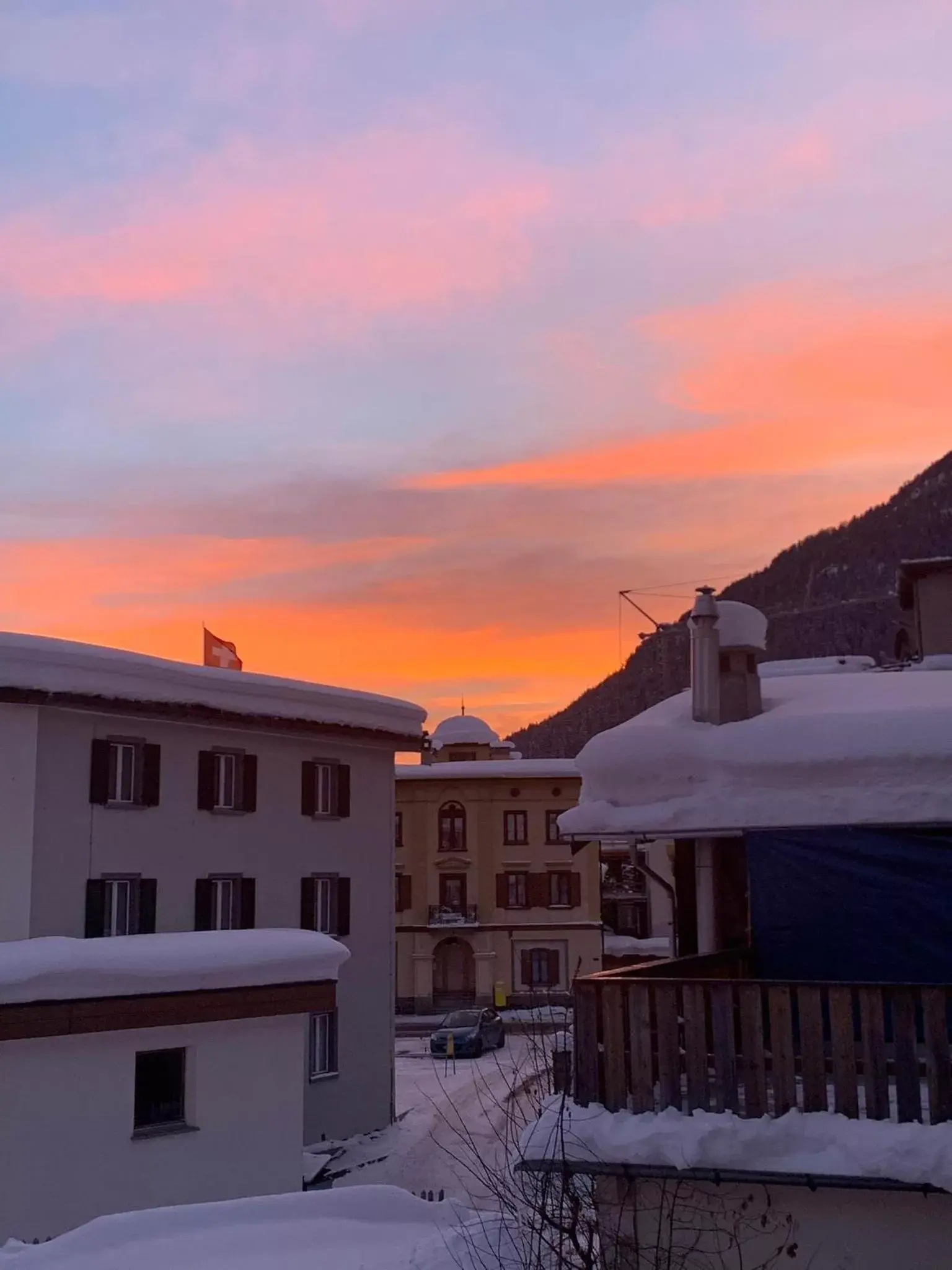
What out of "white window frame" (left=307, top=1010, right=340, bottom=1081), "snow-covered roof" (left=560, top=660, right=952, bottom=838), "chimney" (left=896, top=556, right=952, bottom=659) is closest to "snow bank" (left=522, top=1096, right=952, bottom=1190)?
"snow-covered roof" (left=560, top=660, right=952, bottom=838)

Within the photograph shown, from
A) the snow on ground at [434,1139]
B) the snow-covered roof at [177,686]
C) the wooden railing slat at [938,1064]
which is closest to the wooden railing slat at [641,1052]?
the wooden railing slat at [938,1064]

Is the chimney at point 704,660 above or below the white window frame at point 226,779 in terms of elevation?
above

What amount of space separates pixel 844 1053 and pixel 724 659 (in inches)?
248

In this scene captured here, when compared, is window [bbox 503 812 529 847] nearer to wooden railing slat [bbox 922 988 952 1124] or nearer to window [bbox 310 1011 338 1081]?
window [bbox 310 1011 338 1081]

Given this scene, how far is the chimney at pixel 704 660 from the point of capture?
511 inches

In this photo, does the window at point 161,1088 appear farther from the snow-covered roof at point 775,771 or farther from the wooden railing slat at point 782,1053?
the wooden railing slat at point 782,1053

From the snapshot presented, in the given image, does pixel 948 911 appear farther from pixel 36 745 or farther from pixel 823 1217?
pixel 36 745

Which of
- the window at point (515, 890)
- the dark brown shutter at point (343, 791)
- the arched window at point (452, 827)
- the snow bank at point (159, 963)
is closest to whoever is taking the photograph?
the snow bank at point (159, 963)

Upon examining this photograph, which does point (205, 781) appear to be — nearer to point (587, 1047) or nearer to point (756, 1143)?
point (587, 1047)

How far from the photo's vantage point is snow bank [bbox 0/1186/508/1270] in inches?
359

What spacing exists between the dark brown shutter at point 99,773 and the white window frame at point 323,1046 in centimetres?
687

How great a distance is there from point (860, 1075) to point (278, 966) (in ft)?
48.5

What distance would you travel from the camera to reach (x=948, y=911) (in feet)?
35.1

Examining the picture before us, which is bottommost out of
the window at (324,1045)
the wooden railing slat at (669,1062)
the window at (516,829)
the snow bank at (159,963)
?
the window at (324,1045)
